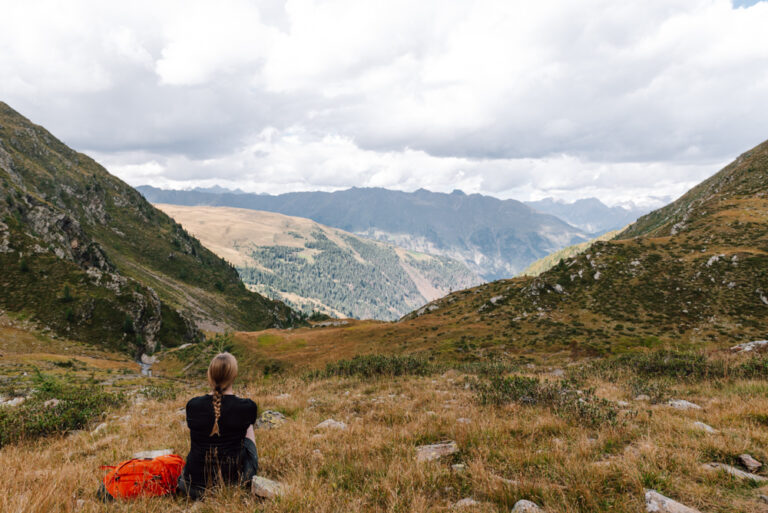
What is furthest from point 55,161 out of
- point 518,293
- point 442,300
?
point 518,293

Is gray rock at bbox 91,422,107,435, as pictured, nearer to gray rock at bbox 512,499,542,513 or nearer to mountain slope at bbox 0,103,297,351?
gray rock at bbox 512,499,542,513

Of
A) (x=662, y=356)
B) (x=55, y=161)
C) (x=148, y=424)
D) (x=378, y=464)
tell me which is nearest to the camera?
(x=378, y=464)

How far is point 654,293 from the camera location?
43562 mm

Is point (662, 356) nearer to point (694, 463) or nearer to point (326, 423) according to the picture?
point (694, 463)

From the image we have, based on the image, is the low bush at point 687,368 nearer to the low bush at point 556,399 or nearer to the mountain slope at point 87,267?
the low bush at point 556,399

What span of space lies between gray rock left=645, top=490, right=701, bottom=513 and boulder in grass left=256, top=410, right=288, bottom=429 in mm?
8889

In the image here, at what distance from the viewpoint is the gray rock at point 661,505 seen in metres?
4.27

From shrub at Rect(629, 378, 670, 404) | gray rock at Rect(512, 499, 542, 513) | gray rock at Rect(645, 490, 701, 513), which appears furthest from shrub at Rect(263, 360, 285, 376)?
gray rock at Rect(645, 490, 701, 513)

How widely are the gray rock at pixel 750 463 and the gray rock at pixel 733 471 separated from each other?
359 millimetres

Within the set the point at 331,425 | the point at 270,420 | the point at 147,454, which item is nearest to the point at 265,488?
the point at 147,454

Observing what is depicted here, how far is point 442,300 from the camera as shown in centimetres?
8056

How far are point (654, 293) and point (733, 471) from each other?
4907cm

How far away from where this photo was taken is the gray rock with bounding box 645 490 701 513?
4.27 m

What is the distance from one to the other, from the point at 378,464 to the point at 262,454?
9.65ft
